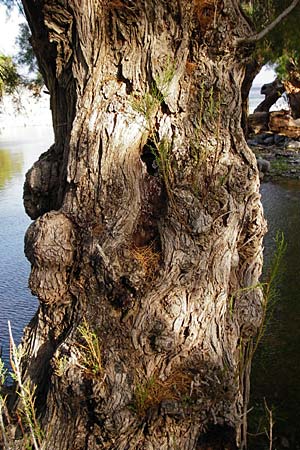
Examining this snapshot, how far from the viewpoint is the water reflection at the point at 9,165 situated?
34.0 ft

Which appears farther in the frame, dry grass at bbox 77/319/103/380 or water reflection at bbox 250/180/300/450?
water reflection at bbox 250/180/300/450

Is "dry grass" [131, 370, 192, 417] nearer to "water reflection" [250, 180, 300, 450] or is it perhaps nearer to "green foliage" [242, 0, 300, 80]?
"water reflection" [250, 180, 300, 450]

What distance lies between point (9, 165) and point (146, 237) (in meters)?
10.5

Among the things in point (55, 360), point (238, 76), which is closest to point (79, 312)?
point (55, 360)

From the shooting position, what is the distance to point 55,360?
1.74 metres

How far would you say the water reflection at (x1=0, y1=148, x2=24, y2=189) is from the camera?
1037 centimetres

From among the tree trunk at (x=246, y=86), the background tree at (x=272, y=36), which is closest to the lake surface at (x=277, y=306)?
the tree trunk at (x=246, y=86)

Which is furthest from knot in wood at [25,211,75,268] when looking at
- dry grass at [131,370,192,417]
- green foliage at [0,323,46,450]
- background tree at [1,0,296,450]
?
dry grass at [131,370,192,417]

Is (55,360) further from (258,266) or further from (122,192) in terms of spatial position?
(258,266)

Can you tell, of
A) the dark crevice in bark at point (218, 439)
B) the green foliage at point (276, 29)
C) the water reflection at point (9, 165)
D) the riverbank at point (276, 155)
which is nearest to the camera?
the dark crevice in bark at point (218, 439)

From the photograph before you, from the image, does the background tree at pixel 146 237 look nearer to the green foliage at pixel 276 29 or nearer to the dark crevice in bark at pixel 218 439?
the dark crevice in bark at pixel 218 439

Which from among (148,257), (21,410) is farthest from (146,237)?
(21,410)

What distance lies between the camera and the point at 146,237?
6.59 ft

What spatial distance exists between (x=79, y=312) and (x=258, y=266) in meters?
0.84
